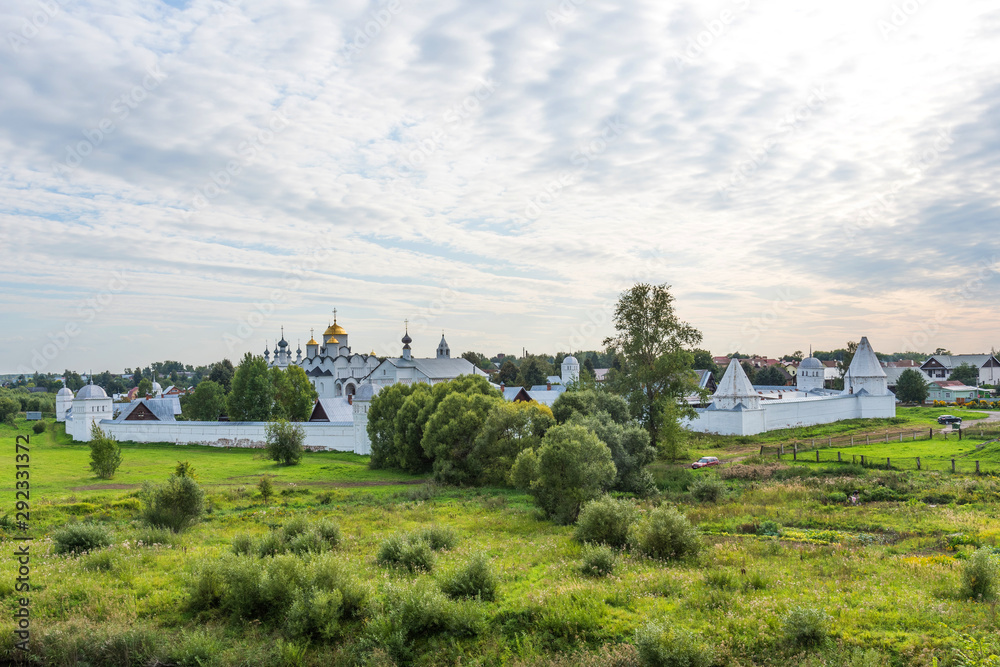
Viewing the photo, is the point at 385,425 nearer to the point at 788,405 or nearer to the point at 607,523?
the point at 607,523

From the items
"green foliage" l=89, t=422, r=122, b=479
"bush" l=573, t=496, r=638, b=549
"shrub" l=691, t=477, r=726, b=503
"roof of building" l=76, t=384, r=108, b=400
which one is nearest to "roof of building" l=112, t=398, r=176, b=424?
"roof of building" l=76, t=384, r=108, b=400

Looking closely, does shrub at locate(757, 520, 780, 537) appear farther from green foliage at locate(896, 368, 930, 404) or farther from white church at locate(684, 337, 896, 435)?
green foliage at locate(896, 368, 930, 404)

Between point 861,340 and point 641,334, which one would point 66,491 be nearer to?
point 641,334

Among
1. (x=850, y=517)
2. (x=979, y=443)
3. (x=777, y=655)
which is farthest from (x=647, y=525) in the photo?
Answer: (x=979, y=443)

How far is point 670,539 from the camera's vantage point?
492 inches

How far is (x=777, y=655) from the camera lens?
789cm

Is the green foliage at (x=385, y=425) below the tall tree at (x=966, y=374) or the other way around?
below

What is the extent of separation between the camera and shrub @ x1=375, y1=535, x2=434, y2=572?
12.0 metres

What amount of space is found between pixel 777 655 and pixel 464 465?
21754mm

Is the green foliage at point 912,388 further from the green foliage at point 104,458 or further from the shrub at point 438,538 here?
the green foliage at point 104,458

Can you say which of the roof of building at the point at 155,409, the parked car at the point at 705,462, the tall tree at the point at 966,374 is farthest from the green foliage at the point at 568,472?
the tall tree at the point at 966,374

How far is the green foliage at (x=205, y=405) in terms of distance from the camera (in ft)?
184

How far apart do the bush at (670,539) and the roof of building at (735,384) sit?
1263 inches

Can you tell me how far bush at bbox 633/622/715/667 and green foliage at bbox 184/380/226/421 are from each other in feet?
184
